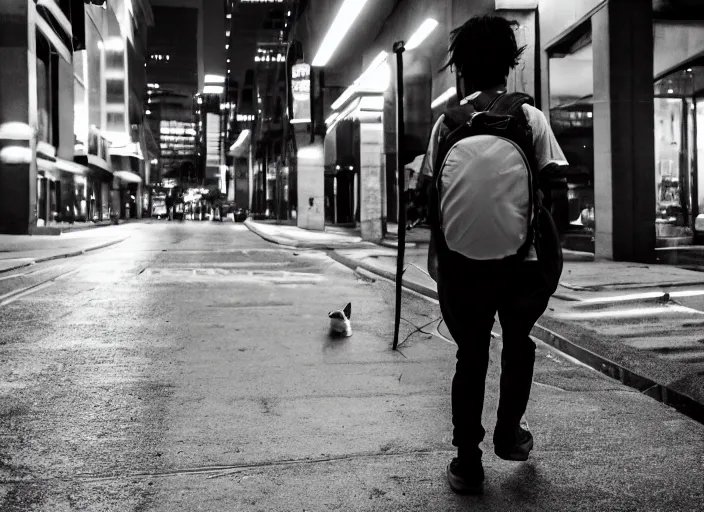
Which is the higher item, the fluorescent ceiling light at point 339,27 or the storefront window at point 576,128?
the fluorescent ceiling light at point 339,27

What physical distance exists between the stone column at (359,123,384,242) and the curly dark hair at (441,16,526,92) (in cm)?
2137

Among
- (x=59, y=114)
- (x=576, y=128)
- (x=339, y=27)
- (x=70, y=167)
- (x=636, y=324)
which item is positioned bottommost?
(x=636, y=324)

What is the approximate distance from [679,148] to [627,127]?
10.7 feet

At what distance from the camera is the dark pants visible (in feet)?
10.8

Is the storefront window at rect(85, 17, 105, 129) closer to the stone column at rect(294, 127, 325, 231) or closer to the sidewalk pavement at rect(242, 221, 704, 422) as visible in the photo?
the stone column at rect(294, 127, 325, 231)

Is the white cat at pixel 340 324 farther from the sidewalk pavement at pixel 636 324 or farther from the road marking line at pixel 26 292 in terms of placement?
the road marking line at pixel 26 292

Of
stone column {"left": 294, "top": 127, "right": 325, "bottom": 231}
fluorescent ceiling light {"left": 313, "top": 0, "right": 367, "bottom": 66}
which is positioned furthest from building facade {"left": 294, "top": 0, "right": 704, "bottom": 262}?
stone column {"left": 294, "top": 127, "right": 325, "bottom": 231}

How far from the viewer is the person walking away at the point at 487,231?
3215 millimetres

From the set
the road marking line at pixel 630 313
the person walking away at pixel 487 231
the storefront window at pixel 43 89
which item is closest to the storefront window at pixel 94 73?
the storefront window at pixel 43 89

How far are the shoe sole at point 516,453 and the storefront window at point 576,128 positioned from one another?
13.3 metres

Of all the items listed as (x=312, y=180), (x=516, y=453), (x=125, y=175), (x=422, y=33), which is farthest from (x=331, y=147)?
(x=516, y=453)

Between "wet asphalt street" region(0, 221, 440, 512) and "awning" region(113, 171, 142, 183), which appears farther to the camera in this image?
"awning" region(113, 171, 142, 183)

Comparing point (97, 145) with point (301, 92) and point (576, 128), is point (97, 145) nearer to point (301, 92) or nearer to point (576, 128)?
point (301, 92)

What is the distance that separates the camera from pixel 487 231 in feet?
10.5
